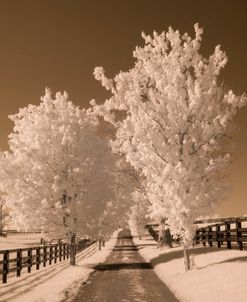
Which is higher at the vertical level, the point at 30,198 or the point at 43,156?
the point at 43,156

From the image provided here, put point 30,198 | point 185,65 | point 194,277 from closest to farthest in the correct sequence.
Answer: point 194,277
point 185,65
point 30,198

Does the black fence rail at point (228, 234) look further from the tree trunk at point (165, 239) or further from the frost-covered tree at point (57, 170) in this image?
the frost-covered tree at point (57, 170)

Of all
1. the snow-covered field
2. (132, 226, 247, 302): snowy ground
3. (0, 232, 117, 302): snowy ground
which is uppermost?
(132, 226, 247, 302): snowy ground

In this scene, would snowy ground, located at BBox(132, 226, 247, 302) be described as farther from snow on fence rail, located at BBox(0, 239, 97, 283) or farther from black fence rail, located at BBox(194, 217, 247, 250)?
snow on fence rail, located at BBox(0, 239, 97, 283)

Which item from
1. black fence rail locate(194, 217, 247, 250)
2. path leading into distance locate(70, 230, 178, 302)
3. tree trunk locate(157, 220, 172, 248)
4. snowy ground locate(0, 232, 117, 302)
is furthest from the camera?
tree trunk locate(157, 220, 172, 248)

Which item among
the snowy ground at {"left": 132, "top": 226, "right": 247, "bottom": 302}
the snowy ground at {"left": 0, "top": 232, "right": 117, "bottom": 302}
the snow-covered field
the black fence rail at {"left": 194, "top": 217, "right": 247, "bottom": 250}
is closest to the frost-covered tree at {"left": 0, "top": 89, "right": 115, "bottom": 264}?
the snowy ground at {"left": 0, "top": 232, "right": 117, "bottom": 302}

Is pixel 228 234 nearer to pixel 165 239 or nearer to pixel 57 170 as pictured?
pixel 57 170

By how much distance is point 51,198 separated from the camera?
80.7 feet

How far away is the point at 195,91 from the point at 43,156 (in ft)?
37.1

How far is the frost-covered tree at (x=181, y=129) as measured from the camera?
1662 cm

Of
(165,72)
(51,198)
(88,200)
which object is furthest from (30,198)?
(165,72)

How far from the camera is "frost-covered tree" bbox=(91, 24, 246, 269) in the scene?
16625mm

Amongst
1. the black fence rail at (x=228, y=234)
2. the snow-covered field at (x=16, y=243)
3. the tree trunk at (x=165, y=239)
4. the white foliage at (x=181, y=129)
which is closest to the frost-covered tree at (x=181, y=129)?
the white foliage at (x=181, y=129)

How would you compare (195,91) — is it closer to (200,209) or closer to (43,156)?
(200,209)
